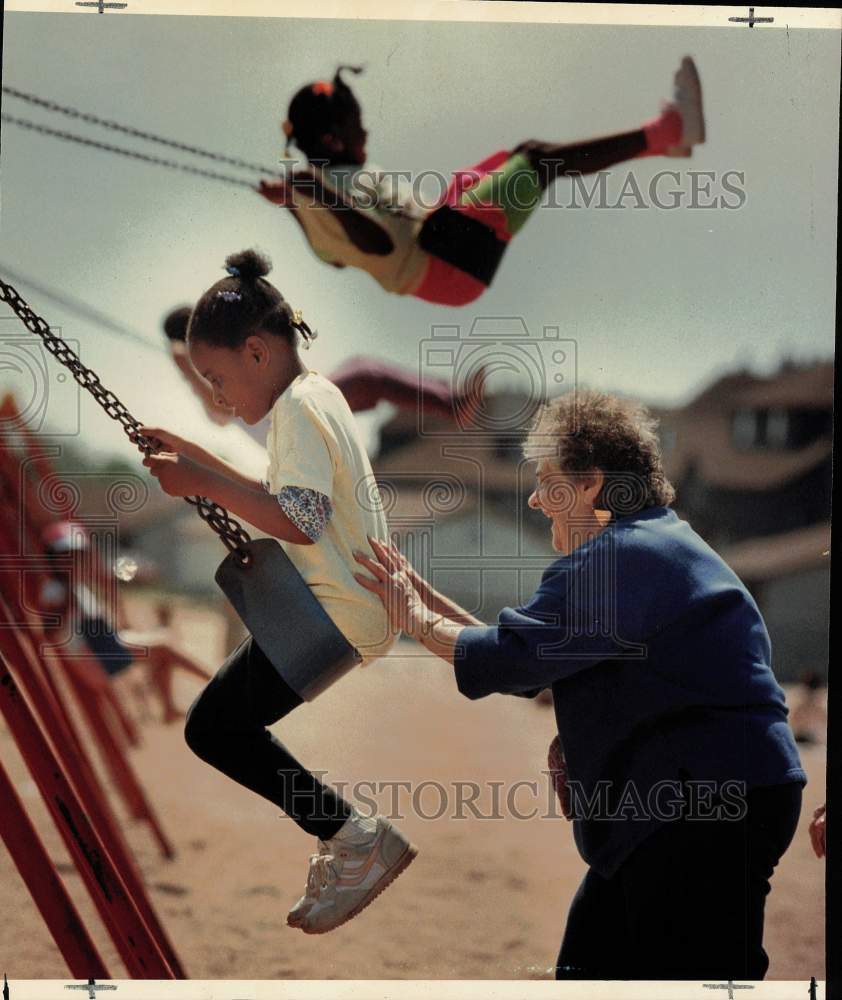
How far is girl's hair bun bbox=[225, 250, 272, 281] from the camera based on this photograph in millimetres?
3150

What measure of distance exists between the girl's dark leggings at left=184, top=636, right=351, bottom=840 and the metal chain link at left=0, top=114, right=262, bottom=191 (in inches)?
45.2

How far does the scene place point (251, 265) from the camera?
3.15 metres

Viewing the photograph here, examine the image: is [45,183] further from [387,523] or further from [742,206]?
[742,206]

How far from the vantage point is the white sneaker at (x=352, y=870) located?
3.17 metres

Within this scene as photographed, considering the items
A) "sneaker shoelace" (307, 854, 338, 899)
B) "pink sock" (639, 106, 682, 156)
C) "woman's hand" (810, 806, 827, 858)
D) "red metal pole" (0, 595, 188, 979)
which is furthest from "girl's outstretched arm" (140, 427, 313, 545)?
"woman's hand" (810, 806, 827, 858)

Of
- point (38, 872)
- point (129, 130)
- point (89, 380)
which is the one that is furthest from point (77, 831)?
point (129, 130)

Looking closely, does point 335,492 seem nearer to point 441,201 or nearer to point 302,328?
point 302,328

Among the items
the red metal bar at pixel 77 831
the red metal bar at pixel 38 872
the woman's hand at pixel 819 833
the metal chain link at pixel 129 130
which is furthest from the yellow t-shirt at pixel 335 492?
the woman's hand at pixel 819 833

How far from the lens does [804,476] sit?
3275mm

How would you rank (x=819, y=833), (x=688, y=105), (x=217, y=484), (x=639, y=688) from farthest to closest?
(x=819, y=833) < (x=688, y=105) < (x=217, y=484) < (x=639, y=688)

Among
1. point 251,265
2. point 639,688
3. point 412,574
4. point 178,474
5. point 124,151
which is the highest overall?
point 124,151

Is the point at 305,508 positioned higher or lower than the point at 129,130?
lower

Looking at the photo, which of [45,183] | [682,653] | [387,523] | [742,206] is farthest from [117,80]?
[682,653]

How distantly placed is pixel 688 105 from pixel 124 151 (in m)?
1.41
